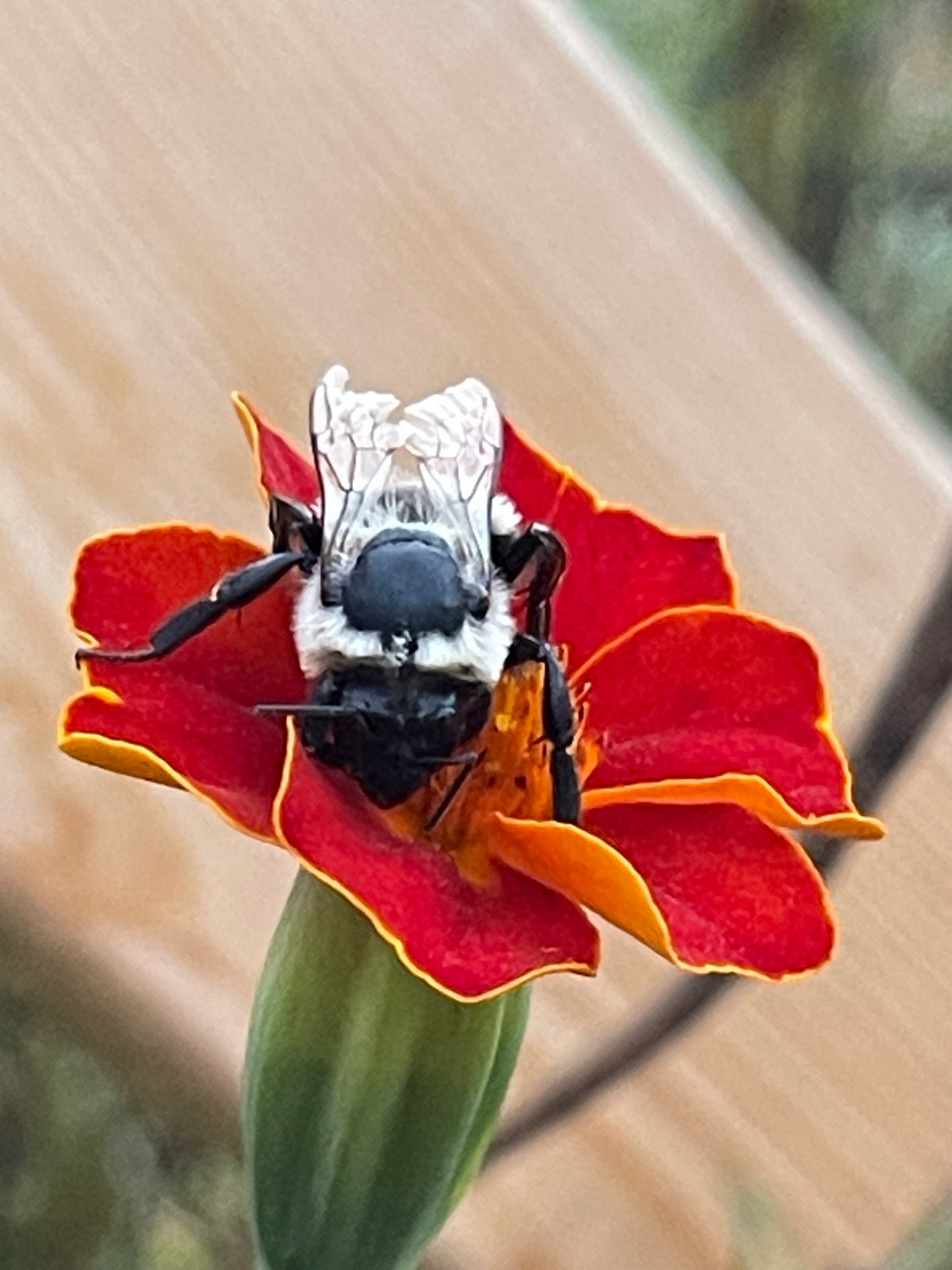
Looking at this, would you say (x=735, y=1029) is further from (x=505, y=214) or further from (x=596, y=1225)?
(x=505, y=214)

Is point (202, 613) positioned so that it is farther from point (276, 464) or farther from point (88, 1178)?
point (88, 1178)

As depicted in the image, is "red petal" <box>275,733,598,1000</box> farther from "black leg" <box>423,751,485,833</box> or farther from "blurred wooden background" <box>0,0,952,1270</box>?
"blurred wooden background" <box>0,0,952,1270</box>

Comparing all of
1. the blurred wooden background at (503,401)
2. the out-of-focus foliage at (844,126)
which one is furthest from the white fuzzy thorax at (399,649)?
the out-of-focus foliage at (844,126)

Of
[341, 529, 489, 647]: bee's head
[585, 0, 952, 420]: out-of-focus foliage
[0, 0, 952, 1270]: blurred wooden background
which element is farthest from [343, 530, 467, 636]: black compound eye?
[585, 0, 952, 420]: out-of-focus foliage

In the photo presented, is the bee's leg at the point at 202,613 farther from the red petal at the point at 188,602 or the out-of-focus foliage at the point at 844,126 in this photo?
the out-of-focus foliage at the point at 844,126

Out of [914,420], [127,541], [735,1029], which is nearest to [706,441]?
[914,420]

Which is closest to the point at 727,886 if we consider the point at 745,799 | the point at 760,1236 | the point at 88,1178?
the point at 745,799
